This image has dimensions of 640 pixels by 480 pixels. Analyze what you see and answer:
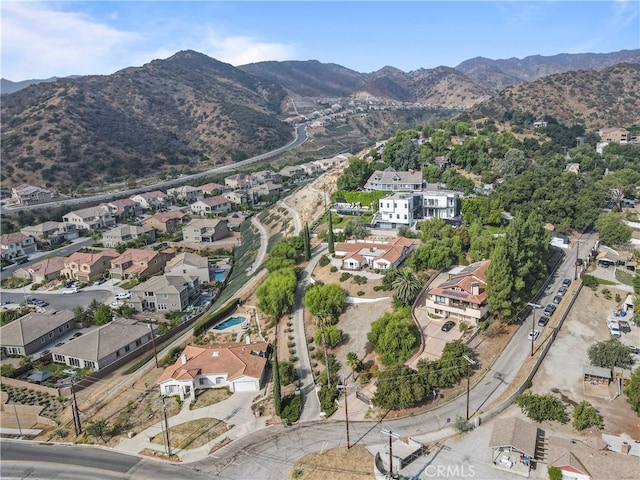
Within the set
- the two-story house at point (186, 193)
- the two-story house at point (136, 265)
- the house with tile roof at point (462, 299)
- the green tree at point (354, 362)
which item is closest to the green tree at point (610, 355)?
the house with tile roof at point (462, 299)

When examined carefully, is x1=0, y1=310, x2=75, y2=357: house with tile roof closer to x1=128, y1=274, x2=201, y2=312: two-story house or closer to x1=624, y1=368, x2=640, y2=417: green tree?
x1=128, y1=274, x2=201, y2=312: two-story house

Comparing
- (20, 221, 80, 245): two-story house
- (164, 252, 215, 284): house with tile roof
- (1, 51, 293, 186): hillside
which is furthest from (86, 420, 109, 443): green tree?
(1, 51, 293, 186): hillside

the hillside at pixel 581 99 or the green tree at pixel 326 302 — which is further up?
the hillside at pixel 581 99

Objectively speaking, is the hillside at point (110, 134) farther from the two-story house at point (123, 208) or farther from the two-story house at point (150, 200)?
the two-story house at point (123, 208)

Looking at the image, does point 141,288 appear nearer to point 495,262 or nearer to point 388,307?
point 388,307

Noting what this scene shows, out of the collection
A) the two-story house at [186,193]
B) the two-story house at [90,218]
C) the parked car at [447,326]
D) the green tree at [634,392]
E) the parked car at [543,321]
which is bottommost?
the green tree at [634,392]

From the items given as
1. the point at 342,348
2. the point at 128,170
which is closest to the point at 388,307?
the point at 342,348

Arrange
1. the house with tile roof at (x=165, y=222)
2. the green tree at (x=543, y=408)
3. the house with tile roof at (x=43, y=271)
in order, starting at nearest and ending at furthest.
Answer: the green tree at (x=543, y=408) < the house with tile roof at (x=43, y=271) < the house with tile roof at (x=165, y=222)
